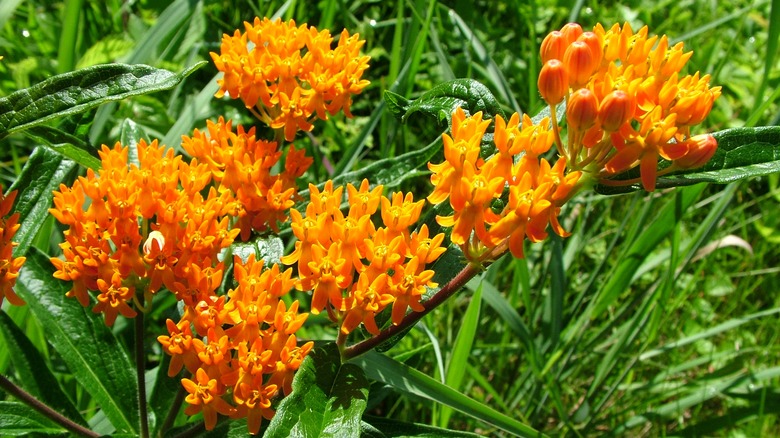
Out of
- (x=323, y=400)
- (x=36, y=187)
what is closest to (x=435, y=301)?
(x=323, y=400)

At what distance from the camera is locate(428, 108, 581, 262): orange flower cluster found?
1.45 m

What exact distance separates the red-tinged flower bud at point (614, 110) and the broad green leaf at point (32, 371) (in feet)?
5.30

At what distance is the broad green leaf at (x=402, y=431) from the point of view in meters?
1.68

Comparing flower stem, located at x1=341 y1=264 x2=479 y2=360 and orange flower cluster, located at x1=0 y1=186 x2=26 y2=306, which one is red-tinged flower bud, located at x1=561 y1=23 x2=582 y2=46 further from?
orange flower cluster, located at x1=0 y1=186 x2=26 y2=306

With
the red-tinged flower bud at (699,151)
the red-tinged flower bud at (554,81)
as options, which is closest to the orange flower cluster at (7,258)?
the red-tinged flower bud at (554,81)

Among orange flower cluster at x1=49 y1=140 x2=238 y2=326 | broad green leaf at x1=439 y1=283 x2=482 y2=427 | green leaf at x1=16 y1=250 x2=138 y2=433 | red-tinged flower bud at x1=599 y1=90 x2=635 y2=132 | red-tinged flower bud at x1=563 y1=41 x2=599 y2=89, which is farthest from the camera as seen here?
broad green leaf at x1=439 y1=283 x2=482 y2=427

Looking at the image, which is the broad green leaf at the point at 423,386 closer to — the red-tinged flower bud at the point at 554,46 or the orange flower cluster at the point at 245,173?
the orange flower cluster at the point at 245,173

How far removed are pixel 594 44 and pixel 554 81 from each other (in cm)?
Answer: 12

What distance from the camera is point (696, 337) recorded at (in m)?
→ 2.67

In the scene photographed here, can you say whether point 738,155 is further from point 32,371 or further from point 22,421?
point 32,371

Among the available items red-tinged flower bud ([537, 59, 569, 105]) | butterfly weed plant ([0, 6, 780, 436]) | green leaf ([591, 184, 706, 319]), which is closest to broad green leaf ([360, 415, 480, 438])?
butterfly weed plant ([0, 6, 780, 436])

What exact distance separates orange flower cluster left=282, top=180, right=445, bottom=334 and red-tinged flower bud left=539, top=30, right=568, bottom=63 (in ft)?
1.37

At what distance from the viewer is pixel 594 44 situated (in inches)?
60.4

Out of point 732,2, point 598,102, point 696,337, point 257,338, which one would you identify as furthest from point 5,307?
point 732,2
